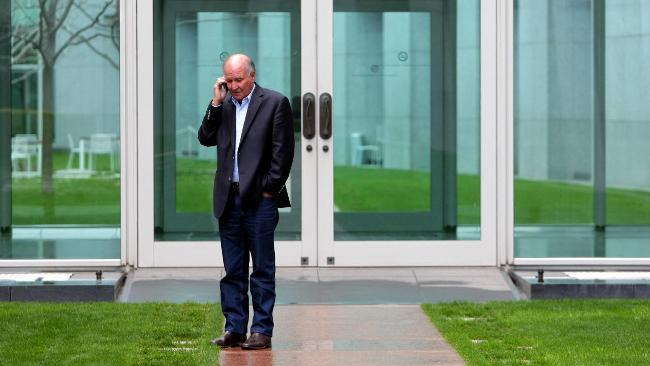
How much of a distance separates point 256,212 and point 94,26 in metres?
3.92

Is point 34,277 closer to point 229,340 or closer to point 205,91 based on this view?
point 205,91

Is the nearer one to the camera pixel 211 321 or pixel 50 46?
pixel 211 321

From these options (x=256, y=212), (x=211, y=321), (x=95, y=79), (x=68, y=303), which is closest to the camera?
(x=256, y=212)

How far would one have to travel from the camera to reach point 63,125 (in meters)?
12.1

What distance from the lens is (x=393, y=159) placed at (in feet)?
40.1

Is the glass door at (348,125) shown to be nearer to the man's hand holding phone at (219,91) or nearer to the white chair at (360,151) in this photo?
the white chair at (360,151)

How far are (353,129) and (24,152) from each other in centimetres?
259

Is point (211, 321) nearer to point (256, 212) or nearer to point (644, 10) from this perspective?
point (256, 212)

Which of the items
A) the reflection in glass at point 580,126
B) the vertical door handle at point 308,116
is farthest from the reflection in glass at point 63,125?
the reflection in glass at point 580,126

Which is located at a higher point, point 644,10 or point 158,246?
point 644,10

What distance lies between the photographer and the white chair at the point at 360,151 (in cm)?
1221

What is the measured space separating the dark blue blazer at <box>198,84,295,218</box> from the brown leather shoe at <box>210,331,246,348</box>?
2.25 ft

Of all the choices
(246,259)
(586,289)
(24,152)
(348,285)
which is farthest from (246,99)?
(24,152)

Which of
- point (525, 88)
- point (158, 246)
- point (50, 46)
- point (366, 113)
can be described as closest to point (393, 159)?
point (366, 113)
